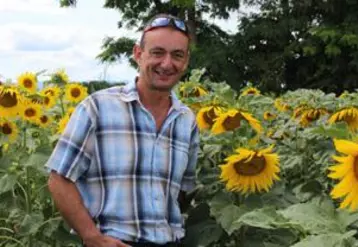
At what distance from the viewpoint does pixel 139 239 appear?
2.31 metres

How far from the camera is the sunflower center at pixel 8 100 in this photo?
3303mm

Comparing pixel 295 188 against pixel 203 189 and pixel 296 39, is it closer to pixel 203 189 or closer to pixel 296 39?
pixel 203 189

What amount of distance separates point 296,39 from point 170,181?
47.0ft

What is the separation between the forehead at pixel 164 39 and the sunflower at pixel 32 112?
1.26m

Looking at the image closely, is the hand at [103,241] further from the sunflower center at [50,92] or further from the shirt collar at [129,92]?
the sunflower center at [50,92]

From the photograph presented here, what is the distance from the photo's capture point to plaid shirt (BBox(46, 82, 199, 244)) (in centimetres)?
231

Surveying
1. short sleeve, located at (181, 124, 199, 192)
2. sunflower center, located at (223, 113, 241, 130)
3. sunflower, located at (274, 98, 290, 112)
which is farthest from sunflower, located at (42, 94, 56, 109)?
short sleeve, located at (181, 124, 199, 192)

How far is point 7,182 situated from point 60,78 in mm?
1920

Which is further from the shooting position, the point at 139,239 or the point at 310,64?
the point at 310,64

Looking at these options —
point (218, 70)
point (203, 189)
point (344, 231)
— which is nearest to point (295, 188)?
point (203, 189)

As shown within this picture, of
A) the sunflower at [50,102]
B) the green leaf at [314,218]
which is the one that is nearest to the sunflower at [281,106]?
the sunflower at [50,102]

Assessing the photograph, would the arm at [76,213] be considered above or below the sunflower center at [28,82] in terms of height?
below

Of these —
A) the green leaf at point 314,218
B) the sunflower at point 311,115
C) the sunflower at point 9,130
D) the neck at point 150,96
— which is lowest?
the sunflower at point 9,130

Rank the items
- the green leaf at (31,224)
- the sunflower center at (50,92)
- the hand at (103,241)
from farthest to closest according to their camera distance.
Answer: the sunflower center at (50,92)
the green leaf at (31,224)
the hand at (103,241)
